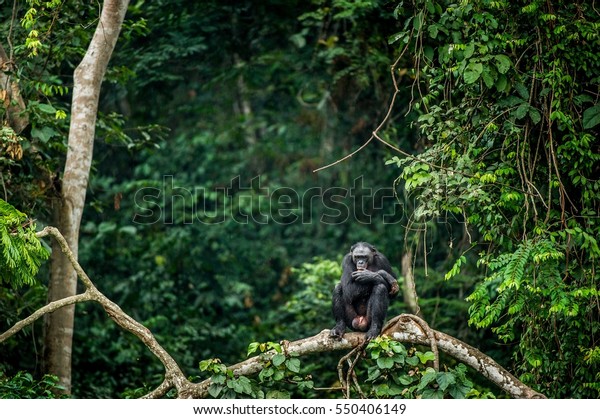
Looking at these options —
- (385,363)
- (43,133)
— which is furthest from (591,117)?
(43,133)

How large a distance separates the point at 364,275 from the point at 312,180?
26.2ft

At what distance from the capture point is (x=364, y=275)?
716 cm

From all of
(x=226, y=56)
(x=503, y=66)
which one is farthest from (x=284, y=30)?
(x=503, y=66)

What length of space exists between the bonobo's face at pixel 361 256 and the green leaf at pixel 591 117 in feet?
7.08

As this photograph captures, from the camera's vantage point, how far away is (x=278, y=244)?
15.3 m

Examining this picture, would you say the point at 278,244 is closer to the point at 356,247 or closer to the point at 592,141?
the point at 356,247

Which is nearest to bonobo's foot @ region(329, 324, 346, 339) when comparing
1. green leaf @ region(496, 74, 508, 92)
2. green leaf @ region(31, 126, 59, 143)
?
green leaf @ region(496, 74, 508, 92)

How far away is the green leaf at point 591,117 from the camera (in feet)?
21.4

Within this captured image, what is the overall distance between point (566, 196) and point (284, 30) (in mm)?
6674

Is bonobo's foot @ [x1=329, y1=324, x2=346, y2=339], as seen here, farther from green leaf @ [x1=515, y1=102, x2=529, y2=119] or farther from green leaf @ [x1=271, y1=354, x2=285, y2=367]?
green leaf @ [x1=515, y1=102, x2=529, y2=119]

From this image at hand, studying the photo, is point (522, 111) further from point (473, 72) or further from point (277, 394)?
point (277, 394)

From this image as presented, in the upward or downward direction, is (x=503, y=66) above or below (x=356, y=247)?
above

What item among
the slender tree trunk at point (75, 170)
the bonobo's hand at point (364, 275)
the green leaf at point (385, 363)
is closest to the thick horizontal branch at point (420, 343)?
the green leaf at point (385, 363)

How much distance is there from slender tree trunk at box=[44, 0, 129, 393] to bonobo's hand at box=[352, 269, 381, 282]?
3008 millimetres
